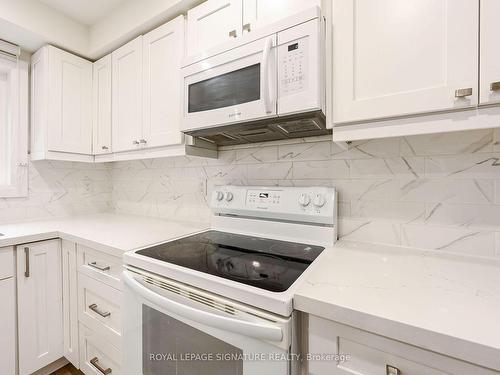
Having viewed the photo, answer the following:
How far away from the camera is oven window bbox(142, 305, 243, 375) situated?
726 millimetres

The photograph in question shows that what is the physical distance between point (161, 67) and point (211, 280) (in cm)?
130

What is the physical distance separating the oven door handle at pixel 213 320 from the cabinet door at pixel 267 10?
1126 millimetres

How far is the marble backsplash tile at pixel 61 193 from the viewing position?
1774 millimetres

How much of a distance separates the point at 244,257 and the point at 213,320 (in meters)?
0.32

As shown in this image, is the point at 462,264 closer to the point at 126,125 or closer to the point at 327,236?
the point at 327,236

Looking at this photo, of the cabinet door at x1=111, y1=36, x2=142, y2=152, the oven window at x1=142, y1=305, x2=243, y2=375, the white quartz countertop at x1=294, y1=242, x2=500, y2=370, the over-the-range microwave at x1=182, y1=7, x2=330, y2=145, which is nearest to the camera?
the white quartz countertop at x1=294, y1=242, x2=500, y2=370

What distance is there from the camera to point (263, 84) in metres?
0.95

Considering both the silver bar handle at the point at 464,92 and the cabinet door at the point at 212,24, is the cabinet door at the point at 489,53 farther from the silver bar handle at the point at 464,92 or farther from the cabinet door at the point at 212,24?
the cabinet door at the point at 212,24

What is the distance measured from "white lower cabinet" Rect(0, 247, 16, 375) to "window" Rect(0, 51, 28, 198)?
2.25 ft

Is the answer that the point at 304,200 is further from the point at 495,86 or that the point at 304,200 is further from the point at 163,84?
the point at 163,84

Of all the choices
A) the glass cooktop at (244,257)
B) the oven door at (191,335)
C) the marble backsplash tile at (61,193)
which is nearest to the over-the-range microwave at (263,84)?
the glass cooktop at (244,257)

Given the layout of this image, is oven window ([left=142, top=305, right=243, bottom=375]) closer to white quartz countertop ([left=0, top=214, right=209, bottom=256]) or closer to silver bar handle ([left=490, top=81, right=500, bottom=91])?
white quartz countertop ([left=0, top=214, right=209, bottom=256])

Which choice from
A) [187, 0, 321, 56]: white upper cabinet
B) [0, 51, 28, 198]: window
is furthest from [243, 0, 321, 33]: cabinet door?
[0, 51, 28, 198]: window

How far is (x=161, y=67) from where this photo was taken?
57.3 inches
